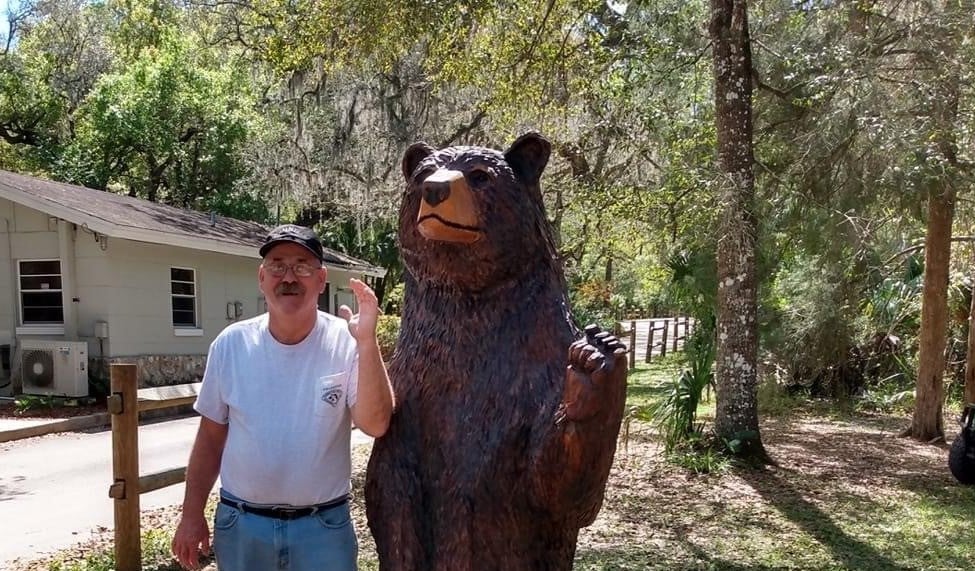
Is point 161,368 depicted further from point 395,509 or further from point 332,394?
point 395,509

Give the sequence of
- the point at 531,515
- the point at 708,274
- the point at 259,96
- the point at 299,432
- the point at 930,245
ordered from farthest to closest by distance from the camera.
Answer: the point at 259,96
the point at 708,274
the point at 930,245
the point at 299,432
the point at 531,515

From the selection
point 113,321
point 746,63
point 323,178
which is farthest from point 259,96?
point 746,63

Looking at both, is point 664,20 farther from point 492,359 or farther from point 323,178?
point 323,178

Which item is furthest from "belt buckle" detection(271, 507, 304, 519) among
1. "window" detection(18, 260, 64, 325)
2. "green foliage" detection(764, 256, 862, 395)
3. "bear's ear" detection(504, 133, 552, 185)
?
"window" detection(18, 260, 64, 325)

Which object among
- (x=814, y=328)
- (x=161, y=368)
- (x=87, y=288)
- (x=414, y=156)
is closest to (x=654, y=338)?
(x=814, y=328)

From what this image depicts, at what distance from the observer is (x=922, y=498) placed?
20.3ft

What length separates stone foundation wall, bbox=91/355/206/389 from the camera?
10461 millimetres

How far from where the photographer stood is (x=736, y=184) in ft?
21.6

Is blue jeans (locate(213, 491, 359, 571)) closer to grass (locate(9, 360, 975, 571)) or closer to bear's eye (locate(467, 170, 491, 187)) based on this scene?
bear's eye (locate(467, 170, 491, 187))

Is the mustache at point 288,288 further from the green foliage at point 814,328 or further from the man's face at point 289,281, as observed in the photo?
the green foliage at point 814,328

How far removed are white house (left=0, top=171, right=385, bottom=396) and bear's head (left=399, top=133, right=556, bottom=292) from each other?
353 inches

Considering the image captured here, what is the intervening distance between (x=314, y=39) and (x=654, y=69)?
10.8 feet

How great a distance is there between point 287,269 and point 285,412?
36 centimetres

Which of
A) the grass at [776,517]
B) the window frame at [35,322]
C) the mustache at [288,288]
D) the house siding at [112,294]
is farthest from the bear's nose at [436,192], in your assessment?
the window frame at [35,322]
